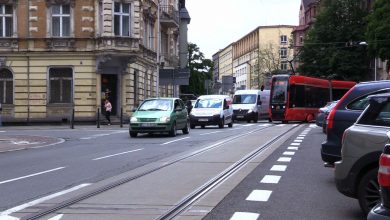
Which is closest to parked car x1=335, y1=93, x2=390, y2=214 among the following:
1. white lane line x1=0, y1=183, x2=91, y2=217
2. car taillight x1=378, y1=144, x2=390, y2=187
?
car taillight x1=378, y1=144, x2=390, y2=187

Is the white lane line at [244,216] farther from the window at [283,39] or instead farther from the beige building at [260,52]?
the window at [283,39]

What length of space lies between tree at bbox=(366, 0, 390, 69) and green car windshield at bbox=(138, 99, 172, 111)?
1187 inches

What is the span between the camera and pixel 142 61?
1828 inches

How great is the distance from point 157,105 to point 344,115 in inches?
629

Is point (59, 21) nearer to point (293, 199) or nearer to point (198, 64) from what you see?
point (293, 199)

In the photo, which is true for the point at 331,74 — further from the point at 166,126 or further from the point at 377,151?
the point at 377,151

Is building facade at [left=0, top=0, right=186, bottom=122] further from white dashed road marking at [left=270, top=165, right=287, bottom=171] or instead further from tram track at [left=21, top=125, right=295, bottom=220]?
white dashed road marking at [left=270, top=165, right=287, bottom=171]

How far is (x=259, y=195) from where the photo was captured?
9.30m

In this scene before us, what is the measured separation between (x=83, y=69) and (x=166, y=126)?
1837cm

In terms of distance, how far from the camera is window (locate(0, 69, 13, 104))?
1655 inches

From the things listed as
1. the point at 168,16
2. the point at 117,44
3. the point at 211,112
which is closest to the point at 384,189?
the point at 211,112

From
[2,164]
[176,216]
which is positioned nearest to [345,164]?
[176,216]

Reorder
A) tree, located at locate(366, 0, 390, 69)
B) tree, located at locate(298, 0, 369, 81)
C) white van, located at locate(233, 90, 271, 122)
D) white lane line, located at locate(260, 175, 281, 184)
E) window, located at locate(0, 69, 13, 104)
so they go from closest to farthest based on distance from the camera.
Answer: white lane line, located at locate(260, 175, 281, 184) → window, located at locate(0, 69, 13, 104) → white van, located at locate(233, 90, 271, 122) → tree, located at locate(366, 0, 390, 69) → tree, located at locate(298, 0, 369, 81)

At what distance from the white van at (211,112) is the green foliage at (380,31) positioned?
21.2 metres
